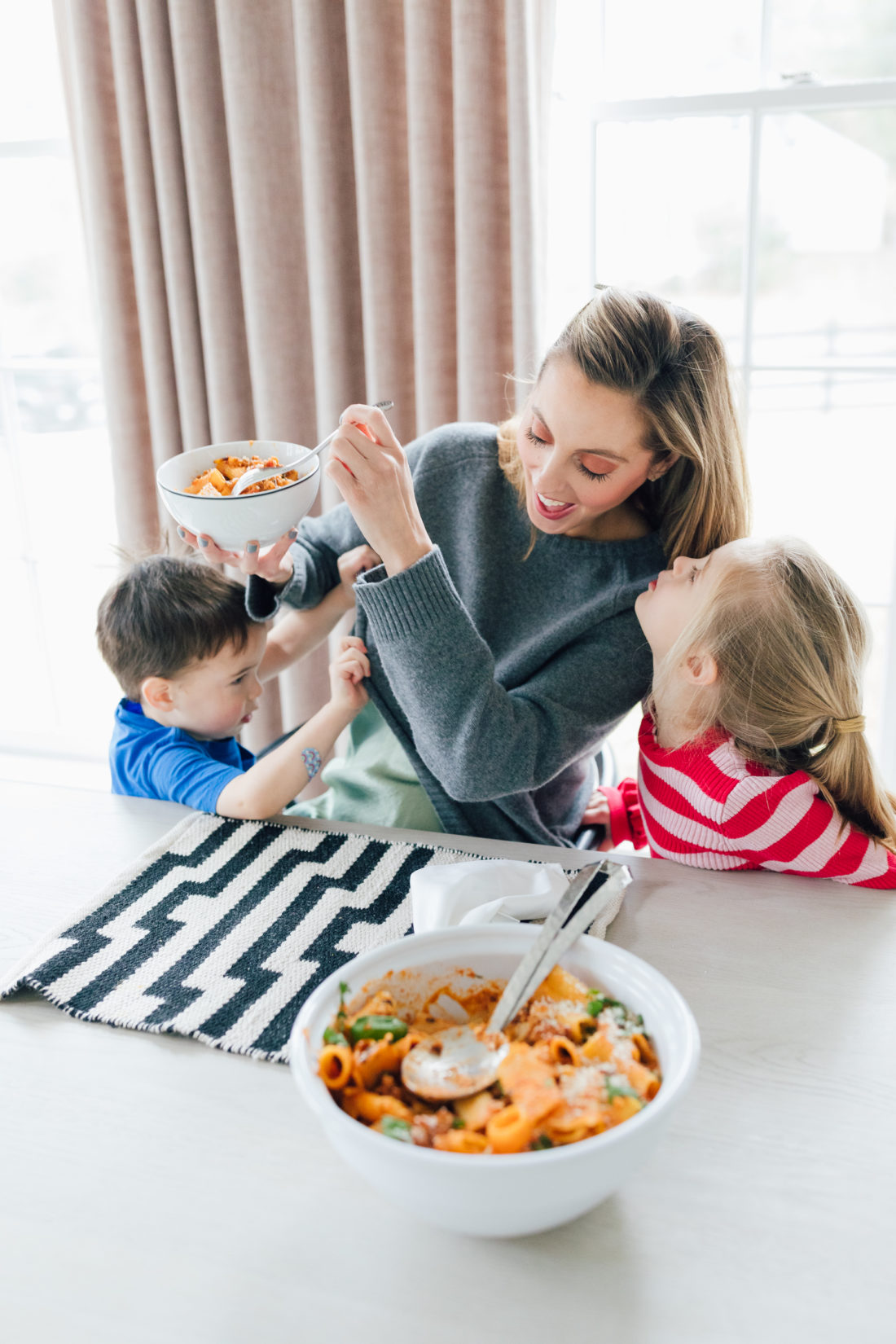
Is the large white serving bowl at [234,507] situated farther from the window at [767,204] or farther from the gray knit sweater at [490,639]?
the window at [767,204]

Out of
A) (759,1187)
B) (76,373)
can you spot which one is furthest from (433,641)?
(76,373)

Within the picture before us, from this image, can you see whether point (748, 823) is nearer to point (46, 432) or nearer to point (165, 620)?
point (165, 620)

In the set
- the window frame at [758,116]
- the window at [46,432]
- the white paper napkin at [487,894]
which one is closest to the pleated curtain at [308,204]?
the window frame at [758,116]

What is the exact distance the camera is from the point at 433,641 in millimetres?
1081

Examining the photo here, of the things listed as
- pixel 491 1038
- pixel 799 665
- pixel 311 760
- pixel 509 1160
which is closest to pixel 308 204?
pixel 311 760

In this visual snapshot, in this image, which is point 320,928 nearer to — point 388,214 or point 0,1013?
point 0,1013

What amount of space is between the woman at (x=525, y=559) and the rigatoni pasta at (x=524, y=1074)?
1.55 ft

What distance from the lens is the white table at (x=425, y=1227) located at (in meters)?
0.59

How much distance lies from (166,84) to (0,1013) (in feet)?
5.86

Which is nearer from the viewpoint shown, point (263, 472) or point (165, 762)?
point (263, 472)

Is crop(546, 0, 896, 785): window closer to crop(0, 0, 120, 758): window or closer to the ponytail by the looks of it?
the ponytail

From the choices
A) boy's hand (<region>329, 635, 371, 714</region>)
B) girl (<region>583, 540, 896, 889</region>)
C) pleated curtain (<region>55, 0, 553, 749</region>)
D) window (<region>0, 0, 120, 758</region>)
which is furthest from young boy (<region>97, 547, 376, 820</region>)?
window (<region>0, 0, 120, 758</region>)

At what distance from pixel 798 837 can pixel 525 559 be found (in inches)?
21.0

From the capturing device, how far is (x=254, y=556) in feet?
4.11
